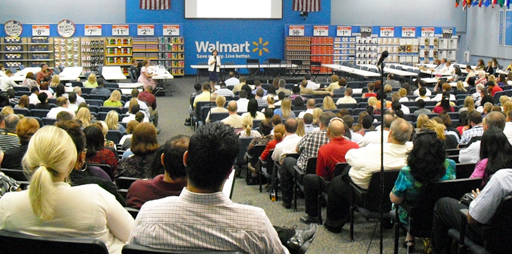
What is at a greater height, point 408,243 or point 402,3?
point 402,3

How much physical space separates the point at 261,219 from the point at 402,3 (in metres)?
24.8

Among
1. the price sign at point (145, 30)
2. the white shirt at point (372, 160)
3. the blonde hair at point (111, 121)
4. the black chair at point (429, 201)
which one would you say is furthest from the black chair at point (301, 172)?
the price sign at point (145, 30)

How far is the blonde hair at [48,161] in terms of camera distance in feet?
8.28

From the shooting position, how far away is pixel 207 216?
7.22ft

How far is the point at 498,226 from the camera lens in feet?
12.0

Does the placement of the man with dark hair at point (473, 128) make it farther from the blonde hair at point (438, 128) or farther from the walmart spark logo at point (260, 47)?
the walmart spark logo at point (260, 47)

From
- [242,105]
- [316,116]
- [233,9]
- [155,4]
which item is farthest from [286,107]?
[233,9]

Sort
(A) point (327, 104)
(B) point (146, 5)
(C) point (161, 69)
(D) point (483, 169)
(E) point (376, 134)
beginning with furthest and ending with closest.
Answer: (B) point (146, 5), (C) point (161, 69), (A) point (327, 104), (E) point (376, 134), (D) point (483, 169)

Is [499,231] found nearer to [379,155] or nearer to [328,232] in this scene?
[379,155]

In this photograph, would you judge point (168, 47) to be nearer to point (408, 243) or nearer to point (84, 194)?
point (408, 243)

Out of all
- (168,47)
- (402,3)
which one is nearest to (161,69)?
(168,47)

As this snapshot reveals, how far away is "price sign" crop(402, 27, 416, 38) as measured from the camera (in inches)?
968

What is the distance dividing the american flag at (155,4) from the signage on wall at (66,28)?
2.63 metres

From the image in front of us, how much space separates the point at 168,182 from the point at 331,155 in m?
2.55
